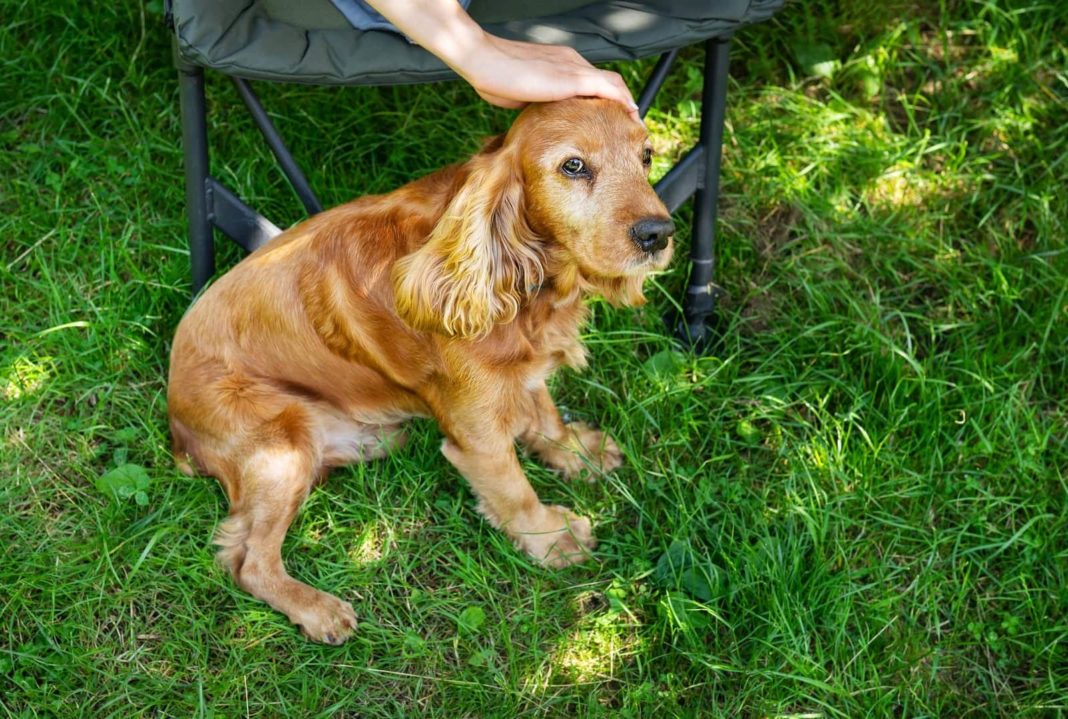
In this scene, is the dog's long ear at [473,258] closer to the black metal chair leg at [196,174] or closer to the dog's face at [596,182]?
the dog's face at [596,182]

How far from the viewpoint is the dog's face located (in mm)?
2385

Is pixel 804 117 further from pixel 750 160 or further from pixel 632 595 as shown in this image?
pixel 632 595

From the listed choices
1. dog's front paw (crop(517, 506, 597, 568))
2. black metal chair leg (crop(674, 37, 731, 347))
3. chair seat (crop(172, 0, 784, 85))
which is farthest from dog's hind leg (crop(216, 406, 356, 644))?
black metal chair leg (crop(674, 37, 731, 347))

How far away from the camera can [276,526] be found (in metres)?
2.89

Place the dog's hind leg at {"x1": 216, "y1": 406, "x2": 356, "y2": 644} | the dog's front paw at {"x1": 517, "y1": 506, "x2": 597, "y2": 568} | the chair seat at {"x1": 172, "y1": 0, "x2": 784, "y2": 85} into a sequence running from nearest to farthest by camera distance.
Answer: the chair seat at {"x1": 172, "y1": 0, "x2": 784, "y2": 85}, the dog's hind leg at {"x1": 216, "y1": 406, "x2": 356, "y2": 644}, the dog's front paw at {"x1": 517, "y1": 506, "x2": 597, "y2": 568}

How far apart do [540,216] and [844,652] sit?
151 centimetres

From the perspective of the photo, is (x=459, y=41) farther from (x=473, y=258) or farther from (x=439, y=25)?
(x=473, y=258)

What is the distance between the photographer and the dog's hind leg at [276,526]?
2834 millimetres

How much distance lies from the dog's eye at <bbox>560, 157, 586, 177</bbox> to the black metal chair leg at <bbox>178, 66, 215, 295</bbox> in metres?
1.27

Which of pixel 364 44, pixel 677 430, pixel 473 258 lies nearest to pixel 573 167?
pixel 473 258

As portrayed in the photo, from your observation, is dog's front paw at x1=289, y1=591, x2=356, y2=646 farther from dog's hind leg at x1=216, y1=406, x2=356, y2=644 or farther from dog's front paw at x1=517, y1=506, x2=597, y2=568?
dog's front paw at x1=517, y1=506, x2=597, y2=568

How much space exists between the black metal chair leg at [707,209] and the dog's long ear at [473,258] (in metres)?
1.00

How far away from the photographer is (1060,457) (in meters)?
3.22

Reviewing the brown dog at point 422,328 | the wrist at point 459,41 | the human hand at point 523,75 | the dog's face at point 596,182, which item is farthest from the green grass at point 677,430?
the wrist at point 459,41
